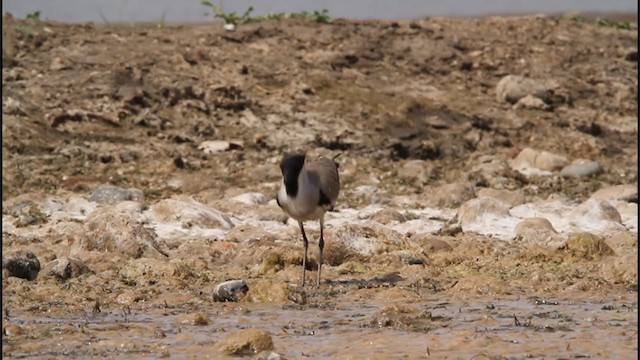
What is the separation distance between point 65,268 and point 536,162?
664 centimetres

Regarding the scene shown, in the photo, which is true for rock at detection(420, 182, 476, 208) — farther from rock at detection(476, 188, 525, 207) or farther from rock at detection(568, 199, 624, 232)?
rock at detection(568, 199, 624, 232)

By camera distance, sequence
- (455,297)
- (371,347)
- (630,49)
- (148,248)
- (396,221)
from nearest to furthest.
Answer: (371,347)
(455,297)
(148,248)
(396,221)
(630,49)

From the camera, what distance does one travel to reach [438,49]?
17547mm

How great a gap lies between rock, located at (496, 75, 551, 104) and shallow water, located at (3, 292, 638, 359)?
791 cm

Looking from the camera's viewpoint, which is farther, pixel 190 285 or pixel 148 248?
pixel 148 248

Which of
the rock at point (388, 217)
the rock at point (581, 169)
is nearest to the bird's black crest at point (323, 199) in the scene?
the rock at point (388, 217)

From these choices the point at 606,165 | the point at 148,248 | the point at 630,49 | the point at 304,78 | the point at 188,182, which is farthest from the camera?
the point at 630,49

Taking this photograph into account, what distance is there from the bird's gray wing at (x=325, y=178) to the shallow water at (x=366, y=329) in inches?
48.7

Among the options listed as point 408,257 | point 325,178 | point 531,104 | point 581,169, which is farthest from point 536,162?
point 325,178

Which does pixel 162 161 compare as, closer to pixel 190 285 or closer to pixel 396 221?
pixel 396 221

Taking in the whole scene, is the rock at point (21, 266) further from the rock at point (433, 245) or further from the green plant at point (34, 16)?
the green plant at point (34, 16)

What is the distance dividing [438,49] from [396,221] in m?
6.12

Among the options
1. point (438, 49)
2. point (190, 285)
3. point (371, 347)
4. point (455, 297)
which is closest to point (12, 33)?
point (438, 49)

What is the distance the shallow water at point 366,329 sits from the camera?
6.74 m
